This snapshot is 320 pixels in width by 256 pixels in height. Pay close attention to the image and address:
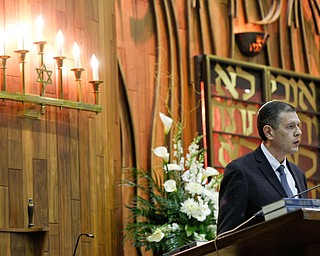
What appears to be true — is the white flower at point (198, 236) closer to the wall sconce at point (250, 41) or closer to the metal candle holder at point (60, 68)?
the metal candle holder at point (60, 68)

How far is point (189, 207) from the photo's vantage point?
566 centimetres

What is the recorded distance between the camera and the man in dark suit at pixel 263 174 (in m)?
3.69

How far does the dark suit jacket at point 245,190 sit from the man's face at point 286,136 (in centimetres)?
12

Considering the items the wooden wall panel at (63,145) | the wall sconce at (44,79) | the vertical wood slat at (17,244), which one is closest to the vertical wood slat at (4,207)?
the wooden wall panel at (63,145)

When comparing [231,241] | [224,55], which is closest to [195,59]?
[224,55]

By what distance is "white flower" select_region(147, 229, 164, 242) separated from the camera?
563 centimetres

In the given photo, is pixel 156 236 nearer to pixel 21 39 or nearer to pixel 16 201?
pixel 16 201

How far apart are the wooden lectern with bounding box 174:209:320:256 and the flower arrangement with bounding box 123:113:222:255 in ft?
7.50

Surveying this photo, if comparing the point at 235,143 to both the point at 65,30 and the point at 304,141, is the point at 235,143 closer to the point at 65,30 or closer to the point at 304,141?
the point at 304,141

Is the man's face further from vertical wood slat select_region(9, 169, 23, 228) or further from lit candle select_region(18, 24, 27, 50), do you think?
lit candle select_region(18, 24, 27, 50)

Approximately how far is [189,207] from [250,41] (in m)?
2.16

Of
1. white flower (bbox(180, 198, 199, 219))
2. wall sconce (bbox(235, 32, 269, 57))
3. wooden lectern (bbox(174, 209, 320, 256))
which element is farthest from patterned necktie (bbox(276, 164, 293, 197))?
wall sconce (bbox(235, 32, 269, 57))

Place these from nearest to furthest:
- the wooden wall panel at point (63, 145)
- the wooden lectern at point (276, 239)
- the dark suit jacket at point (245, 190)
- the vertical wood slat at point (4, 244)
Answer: the wooden lectern at point (276, 239) < the dark suit jacket at point (245, 190) < the vertical wood slat at point (4, 244) < the wooden wall panel at point (63, 145)

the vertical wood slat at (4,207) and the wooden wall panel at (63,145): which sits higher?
the wooden wall panel at (63,145)
